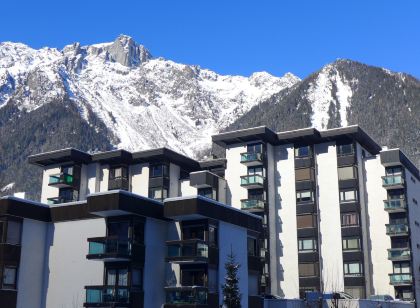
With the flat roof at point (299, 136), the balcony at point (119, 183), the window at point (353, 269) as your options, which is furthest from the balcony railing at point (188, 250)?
the balcony at point (119, 183)

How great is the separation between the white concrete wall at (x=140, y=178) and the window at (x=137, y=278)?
122ft

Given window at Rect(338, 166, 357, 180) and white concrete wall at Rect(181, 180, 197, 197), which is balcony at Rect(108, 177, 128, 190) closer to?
white concrete wall at Rect(181, 180, 197, 197)

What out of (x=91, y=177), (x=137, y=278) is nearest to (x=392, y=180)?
(x=91, y=177)

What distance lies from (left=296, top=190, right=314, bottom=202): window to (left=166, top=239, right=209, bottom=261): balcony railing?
104 ft

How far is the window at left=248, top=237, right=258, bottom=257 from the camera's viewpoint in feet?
198

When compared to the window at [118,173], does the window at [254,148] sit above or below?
above

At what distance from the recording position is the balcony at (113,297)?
49609 millimetres

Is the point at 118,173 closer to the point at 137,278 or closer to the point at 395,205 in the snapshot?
the point at 395,205

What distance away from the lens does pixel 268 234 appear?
8119 cm

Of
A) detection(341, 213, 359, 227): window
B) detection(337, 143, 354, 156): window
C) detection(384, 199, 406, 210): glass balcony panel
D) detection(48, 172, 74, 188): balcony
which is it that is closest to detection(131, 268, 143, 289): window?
detection(341, 213, 359, 227): window

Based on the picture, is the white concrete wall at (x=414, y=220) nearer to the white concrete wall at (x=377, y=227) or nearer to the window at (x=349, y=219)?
the white concrete wall at (x=377, y=227)

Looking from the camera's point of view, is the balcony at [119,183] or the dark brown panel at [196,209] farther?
the balcony at [119,183]

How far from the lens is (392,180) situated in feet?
261

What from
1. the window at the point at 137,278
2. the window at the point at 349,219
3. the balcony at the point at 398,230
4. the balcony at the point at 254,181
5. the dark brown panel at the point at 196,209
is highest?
the balcony at the point at 254,181
